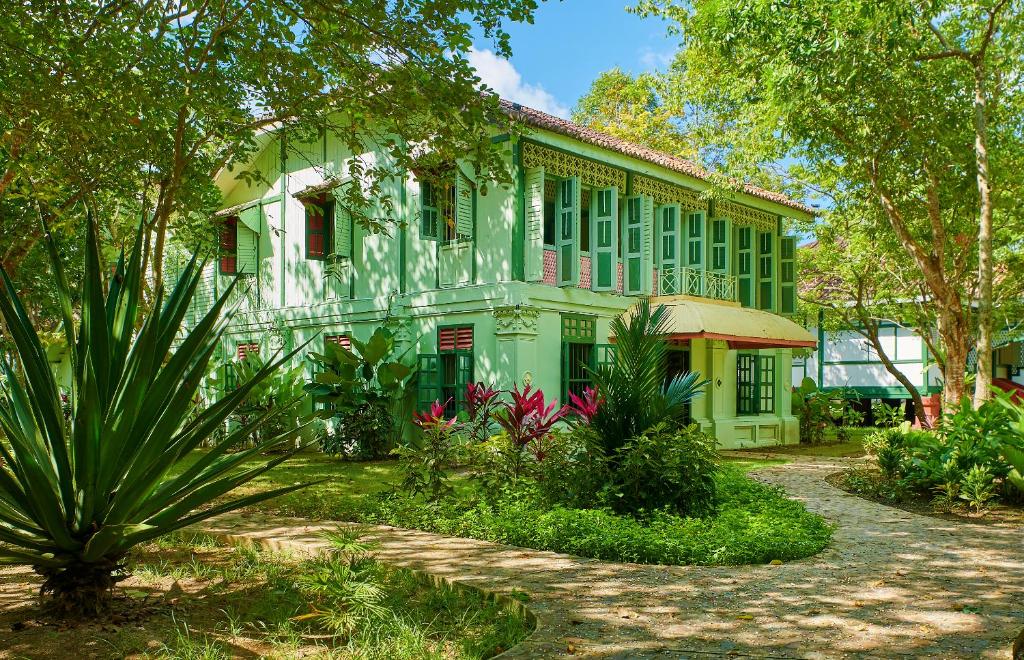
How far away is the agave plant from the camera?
357 cm

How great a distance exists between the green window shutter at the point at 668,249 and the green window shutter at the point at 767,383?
3.40 m

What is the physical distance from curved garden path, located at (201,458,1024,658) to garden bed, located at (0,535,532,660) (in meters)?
0.30

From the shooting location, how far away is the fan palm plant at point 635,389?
23.4ft

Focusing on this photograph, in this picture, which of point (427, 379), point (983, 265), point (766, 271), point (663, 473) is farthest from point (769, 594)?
point (766, 271)

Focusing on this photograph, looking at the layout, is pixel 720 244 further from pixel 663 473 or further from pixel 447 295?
pixel 663 473

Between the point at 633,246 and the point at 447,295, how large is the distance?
3410 millimetres

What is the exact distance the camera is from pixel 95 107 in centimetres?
801

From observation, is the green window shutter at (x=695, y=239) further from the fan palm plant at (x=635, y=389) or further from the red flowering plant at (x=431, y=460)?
the red flowering plant at (x=431, y=460)

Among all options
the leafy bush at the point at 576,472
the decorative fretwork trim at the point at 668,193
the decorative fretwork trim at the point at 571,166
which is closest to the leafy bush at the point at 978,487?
the leafy bush at the point at 576,472

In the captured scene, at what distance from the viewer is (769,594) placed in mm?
4727

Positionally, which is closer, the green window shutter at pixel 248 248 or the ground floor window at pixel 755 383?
the ground floor window at pixel 755 383

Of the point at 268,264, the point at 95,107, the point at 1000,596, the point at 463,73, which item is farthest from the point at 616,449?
the point at 268,264

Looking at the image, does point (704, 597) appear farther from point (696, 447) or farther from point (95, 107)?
point (95, 107)

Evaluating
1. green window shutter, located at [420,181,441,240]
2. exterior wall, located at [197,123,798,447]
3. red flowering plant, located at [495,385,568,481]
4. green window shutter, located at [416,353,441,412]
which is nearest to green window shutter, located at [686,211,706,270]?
exterior wall, located at [197,123,798,447]
